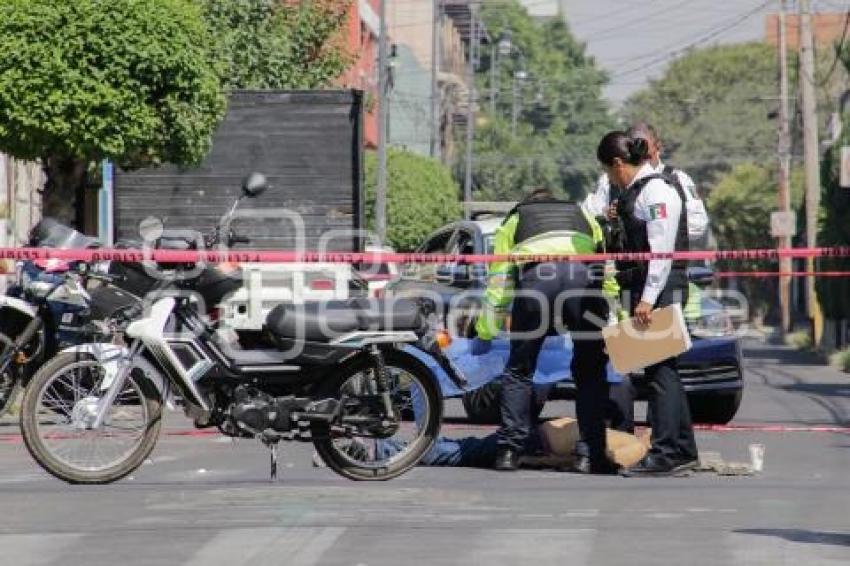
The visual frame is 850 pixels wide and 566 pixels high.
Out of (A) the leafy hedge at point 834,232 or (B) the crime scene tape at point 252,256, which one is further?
(A) the leafy hedge at point 834,232

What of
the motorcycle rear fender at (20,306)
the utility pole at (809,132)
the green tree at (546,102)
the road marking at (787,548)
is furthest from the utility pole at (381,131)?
the green tree at (546,102)

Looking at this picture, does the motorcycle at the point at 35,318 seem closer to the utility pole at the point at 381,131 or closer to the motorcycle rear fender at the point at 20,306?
the motorcycle rear fender at the point at 20,306

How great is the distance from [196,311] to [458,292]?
24.0 ft

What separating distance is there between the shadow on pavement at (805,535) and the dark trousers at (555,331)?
120 inches

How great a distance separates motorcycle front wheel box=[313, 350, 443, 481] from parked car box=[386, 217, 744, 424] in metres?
2.62

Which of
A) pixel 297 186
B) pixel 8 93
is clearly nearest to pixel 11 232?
pixel 297 186

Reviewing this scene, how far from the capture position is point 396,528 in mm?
9555

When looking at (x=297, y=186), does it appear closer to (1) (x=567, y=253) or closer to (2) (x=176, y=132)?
(2) (x=176, y=132)

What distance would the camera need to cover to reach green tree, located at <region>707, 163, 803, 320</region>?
3278 inches

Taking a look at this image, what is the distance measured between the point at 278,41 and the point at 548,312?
2008 centimetres

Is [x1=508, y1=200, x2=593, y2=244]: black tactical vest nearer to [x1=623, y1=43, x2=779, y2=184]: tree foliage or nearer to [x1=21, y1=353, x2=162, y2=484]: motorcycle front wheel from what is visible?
[x1=21, y1=353, x2=162, y2=484]: motorcycle front wheel

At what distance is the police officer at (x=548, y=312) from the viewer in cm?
1253

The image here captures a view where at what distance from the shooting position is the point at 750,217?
86.2 m

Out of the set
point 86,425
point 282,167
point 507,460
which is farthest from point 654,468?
point 282,167
